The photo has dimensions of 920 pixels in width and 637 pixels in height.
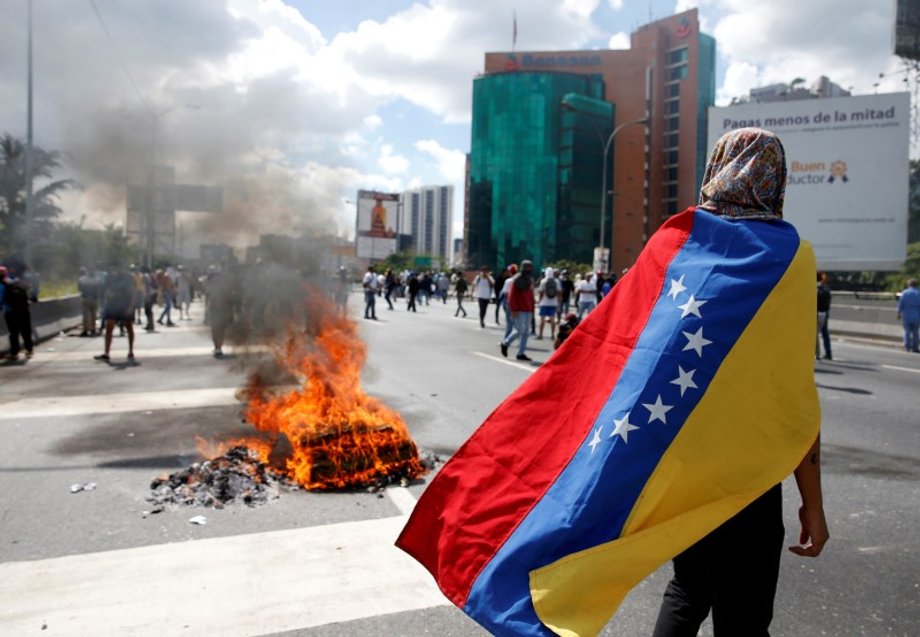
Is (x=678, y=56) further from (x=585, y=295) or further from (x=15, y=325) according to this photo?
(x=15, y=325)

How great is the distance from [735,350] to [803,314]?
214mm

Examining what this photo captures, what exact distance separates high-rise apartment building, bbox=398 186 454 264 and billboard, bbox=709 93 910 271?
4146 inches

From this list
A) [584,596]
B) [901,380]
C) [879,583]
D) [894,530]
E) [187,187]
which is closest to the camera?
[584,596]

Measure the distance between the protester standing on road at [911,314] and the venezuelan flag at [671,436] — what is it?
54.4ft

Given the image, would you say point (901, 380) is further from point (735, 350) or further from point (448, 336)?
point (735, 350)

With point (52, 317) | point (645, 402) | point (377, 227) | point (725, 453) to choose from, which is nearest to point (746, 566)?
point (725, 453)

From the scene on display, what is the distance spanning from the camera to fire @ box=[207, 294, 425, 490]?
15.8 feet

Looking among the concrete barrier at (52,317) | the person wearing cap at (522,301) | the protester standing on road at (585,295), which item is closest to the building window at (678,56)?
the protester standing on road at (585,295)

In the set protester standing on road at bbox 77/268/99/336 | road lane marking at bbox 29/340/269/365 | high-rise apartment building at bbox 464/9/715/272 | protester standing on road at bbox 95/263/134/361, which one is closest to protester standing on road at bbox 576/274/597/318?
road lane marking at bbox 29/340/269/365

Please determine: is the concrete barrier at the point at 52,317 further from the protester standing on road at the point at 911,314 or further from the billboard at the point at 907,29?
the billboard at the point at 907,29

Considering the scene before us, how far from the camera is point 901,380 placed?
10.5 meters

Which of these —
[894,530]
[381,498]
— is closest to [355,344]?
[381,498]

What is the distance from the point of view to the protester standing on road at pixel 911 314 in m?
15.6

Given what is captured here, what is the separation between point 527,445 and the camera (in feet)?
7.16
